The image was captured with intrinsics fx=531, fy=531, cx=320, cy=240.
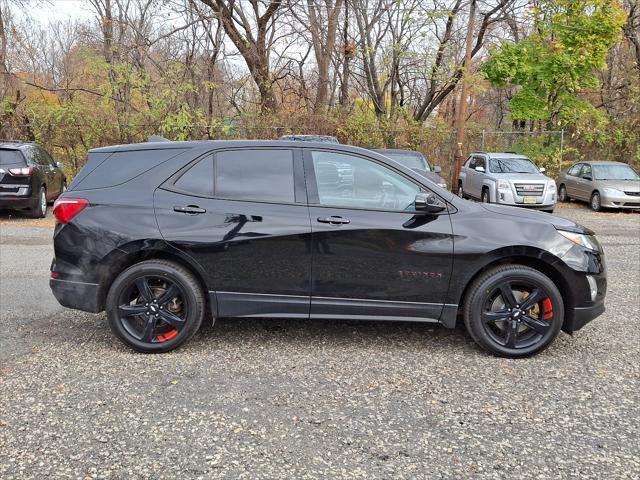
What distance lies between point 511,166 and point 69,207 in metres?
13.4

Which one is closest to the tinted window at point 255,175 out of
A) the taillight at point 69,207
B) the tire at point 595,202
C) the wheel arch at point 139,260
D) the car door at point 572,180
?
the wheel arch at point 139,260

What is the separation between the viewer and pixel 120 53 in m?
18.2

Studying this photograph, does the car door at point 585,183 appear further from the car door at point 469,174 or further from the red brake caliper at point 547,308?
the red brake caliper at point 547,308

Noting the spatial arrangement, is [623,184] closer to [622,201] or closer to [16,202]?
[622,201]

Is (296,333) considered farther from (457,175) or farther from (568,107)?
(568,107)

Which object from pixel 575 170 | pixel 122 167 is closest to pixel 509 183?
pixel 575 170

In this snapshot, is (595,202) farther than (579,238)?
Yes

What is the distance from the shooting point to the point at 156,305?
4.20 meters

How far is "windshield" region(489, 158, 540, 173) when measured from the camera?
49.4 ft

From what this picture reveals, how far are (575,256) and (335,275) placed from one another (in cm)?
187

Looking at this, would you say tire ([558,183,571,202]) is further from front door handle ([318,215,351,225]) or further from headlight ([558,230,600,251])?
A: front door handle ([318,215,351,225])

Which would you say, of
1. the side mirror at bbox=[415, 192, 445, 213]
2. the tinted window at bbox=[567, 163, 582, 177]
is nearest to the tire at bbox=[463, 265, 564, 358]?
the side mirror at bbox=[415, 192, 445, 213]

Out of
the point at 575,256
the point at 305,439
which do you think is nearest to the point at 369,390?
the point at 305,439

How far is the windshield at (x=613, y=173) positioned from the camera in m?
15.8
